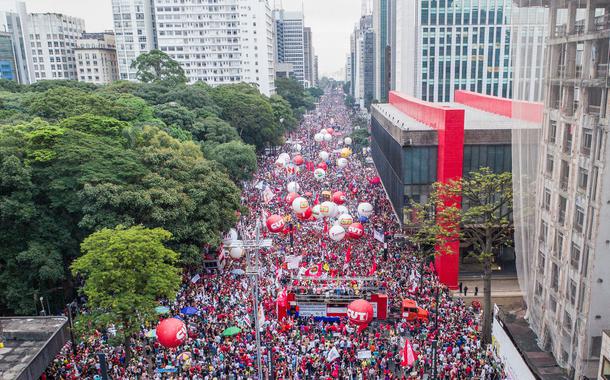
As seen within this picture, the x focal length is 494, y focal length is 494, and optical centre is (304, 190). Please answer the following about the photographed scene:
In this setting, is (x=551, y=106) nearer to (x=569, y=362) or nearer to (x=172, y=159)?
(x=569, y=362)

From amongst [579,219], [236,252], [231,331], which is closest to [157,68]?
[236,252]

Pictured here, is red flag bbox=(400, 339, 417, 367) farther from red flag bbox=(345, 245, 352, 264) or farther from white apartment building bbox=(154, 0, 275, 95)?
white apartment building bbox=(154, 0, 275, 95)

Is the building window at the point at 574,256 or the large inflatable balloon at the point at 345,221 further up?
the building window at the point at 574,256

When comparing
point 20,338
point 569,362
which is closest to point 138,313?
point 20,338

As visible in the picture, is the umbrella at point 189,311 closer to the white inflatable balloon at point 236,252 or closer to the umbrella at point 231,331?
the umbrella at point 231,331

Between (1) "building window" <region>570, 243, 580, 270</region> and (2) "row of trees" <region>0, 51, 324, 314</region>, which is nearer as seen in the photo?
(1) "building window" <region>570, 243, 580, 270</region>

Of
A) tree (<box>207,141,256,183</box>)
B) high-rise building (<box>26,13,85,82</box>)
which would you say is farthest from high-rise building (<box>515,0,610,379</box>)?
high-rise building (<box>26,13,85,82</box>)

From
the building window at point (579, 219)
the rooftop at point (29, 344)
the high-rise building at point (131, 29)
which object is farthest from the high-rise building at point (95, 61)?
the building window at point (579, 219)
